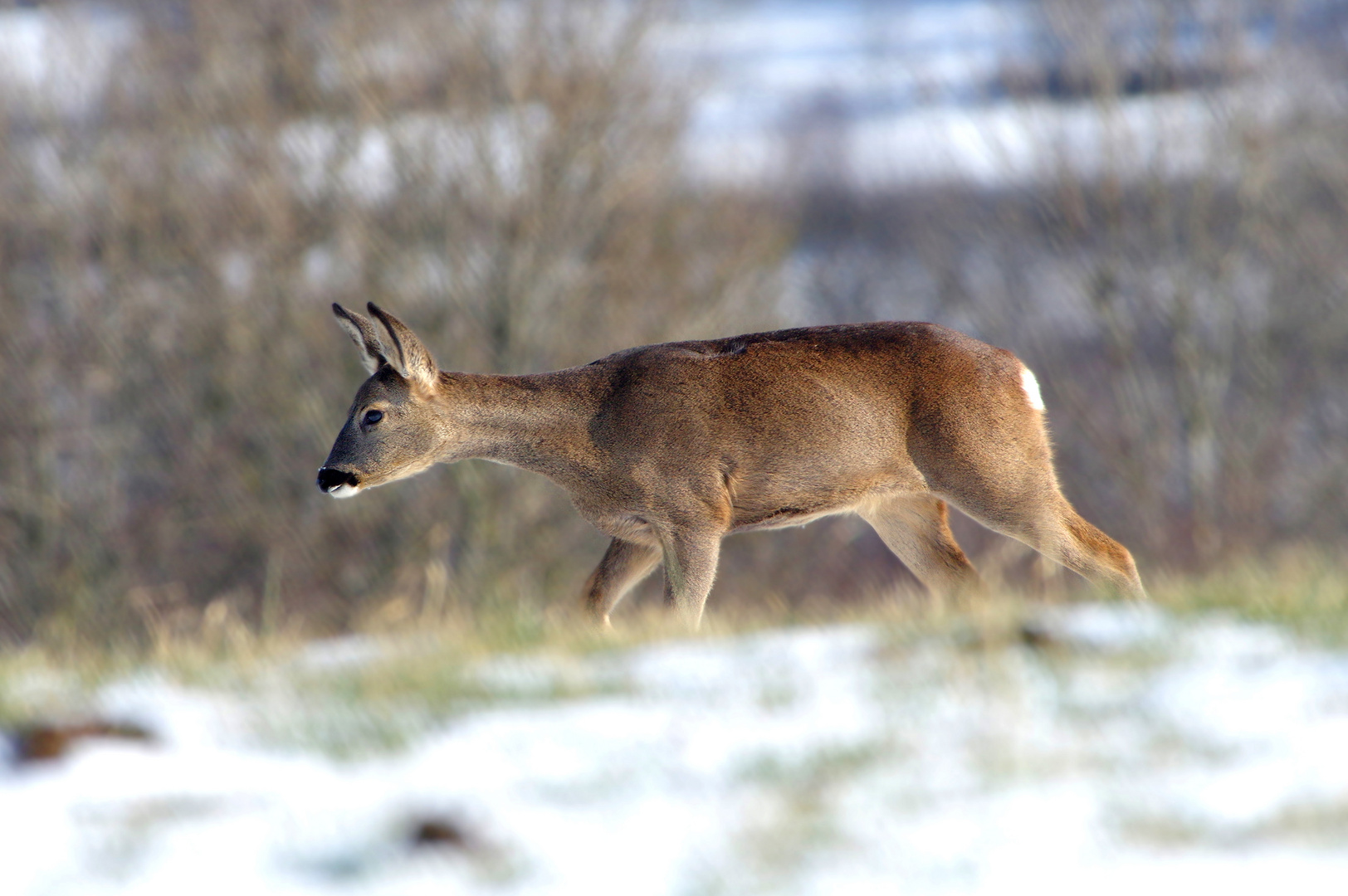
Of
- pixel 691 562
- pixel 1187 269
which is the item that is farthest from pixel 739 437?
pixel 1187 269

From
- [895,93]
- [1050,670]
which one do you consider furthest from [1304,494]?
[1050,670]

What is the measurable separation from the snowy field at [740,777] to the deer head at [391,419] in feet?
10.5

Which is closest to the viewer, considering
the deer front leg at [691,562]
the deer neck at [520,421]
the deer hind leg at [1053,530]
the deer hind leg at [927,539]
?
the deer front leg at [691,562]

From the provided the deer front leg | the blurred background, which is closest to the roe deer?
the deer front leg

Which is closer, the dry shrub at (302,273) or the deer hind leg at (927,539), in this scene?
the deer hind leg at (927,539)

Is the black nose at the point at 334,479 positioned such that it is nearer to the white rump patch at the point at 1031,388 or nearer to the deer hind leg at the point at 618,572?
the deer hind leg at the point at 618,572

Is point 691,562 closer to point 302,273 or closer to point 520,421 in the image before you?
point 520,421

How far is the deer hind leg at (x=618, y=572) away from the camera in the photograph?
24.1 feet

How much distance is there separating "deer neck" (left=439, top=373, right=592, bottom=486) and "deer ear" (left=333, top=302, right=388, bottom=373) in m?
0.32

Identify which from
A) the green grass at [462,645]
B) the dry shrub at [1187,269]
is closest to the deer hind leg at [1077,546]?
the green grass at [462,645]

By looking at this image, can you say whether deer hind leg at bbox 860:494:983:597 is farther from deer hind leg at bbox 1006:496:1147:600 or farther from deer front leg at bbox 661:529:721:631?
deer front leg at bbox 661:529:721:631

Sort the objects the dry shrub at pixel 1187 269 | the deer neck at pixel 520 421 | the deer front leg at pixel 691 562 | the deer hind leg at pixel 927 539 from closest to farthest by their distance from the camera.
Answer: the deer front leg at pixel 691 562 → the deer neck at pixel 520 421 → the deer hind leg at pixel 927 539 → the dry shrub at pixel 1187 269

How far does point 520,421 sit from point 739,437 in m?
1.00

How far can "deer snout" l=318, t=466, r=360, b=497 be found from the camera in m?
7.15
